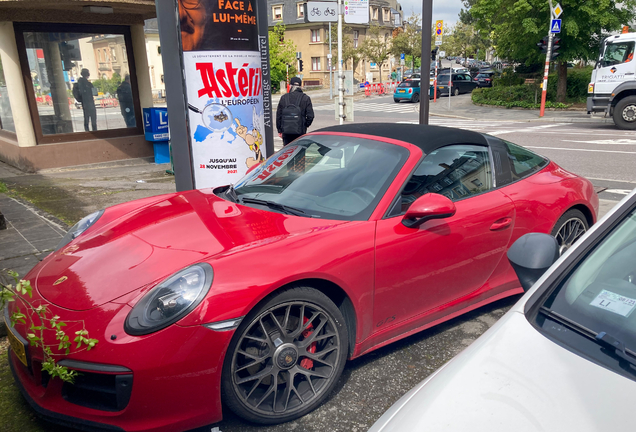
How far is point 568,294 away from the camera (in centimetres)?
173

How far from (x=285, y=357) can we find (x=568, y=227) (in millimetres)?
2679

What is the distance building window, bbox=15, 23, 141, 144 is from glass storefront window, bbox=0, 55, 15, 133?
3.67 ft

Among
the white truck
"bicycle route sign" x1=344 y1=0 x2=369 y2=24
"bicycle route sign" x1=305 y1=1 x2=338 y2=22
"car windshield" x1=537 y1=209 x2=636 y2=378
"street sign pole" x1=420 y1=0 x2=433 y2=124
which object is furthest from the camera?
the white truck

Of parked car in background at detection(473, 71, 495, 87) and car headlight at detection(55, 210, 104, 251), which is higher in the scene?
car headlight at detection(55, 210, 104, 251)

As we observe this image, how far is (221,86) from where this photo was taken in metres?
6.23

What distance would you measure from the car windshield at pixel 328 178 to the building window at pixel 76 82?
333 inches

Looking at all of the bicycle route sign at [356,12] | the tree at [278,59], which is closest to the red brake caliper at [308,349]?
the bicycle route sign at [356,12]

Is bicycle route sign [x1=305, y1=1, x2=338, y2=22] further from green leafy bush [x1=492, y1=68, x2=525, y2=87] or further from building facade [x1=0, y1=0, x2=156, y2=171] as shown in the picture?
green leafy bush [x1=492, y1=68, x2=525, y2=87]

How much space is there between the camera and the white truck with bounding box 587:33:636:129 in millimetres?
16188

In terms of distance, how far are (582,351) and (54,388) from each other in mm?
2221

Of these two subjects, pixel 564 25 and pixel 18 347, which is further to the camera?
pixel 564 25

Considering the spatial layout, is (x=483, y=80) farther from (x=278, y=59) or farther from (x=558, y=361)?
(x=558, y=361)

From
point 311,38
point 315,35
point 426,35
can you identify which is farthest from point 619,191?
point 311,38

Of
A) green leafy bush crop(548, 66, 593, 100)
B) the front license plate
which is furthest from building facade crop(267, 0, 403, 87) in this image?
the front license plate
